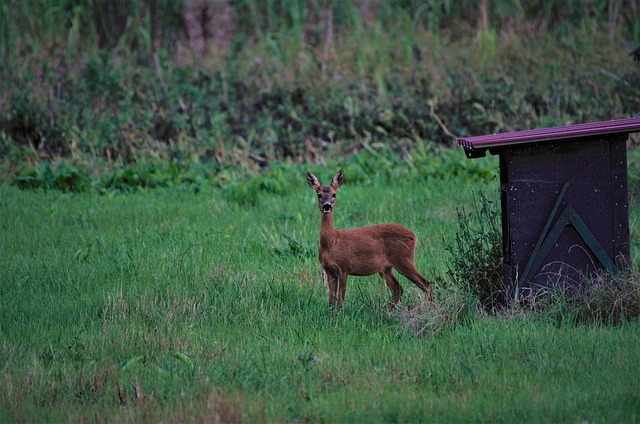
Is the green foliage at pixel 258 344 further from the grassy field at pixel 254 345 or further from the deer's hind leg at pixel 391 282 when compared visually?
the deer's hind leg at pixel 391 282

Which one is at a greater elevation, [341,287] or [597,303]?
[341,287]

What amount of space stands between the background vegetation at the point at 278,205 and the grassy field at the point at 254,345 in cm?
2

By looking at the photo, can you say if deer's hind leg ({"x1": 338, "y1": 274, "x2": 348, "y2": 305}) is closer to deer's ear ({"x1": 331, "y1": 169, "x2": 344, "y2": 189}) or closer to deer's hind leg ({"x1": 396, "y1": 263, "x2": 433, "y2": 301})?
deer's hind leg ({"x1": 396, "y1": 263, "x2": 433, "y2": 301})

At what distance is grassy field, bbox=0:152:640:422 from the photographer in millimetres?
5559

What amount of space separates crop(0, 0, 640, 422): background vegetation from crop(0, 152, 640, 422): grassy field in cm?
2

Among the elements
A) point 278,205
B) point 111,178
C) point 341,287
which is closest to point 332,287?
point 341,287

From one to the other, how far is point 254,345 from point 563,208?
2.54 metres

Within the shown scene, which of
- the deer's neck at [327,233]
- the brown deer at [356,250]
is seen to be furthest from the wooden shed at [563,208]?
the deer's neck at [327,233]

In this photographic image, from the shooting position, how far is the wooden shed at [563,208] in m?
7.27

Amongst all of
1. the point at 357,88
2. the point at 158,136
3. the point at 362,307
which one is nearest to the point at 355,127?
the point at 357,88

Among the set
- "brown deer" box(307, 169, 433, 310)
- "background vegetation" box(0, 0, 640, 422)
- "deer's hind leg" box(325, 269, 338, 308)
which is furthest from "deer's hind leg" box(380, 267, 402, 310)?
"deer's hind leg" box(325, 269, 338, 308)

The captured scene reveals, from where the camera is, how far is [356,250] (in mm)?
7574

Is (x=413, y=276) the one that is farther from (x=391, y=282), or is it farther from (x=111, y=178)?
(x=111, y=178)

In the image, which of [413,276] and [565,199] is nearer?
[565,199]
